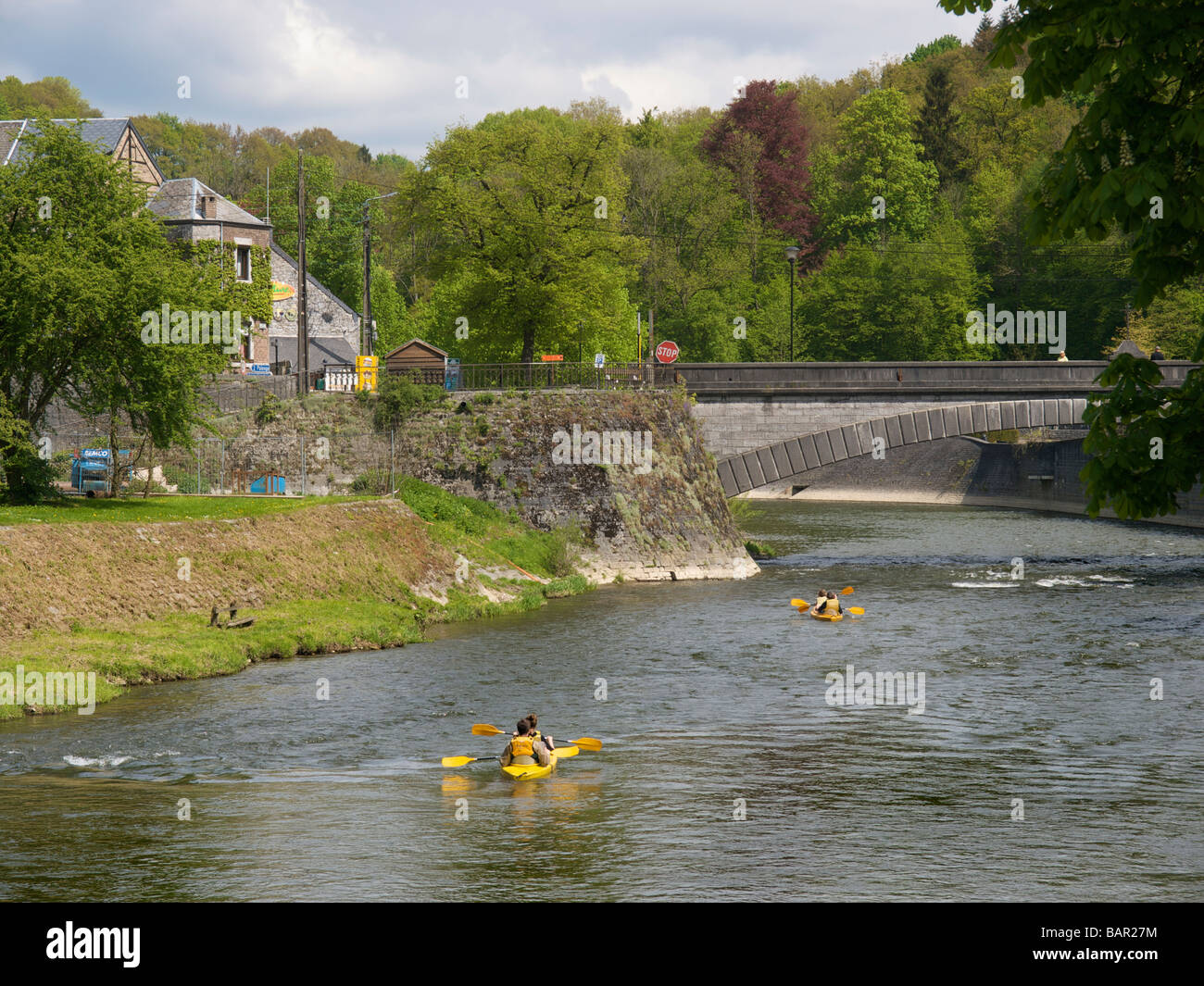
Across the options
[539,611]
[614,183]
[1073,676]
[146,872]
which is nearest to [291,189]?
[614,183]

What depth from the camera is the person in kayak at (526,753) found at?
22.4 m

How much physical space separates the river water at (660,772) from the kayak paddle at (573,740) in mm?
320

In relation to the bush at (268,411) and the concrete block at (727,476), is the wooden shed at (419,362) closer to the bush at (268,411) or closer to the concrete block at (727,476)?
the bush at (268,411)

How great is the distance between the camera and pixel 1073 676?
30.5 metres

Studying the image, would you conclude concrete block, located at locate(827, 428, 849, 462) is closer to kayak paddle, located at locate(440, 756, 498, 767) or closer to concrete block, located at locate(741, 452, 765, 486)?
concrete block, located at locate(741, 452, 765, 486)

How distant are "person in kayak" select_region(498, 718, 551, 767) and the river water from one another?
1.22ft

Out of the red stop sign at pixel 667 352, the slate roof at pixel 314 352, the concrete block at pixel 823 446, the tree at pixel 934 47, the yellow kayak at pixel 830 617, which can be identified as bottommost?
the yellow kayak at pixel 830 617

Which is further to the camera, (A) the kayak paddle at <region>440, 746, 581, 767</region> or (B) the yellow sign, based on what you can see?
(B) the yellow sign

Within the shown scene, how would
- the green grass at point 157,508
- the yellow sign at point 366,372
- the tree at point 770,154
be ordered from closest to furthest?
the green grass at point 157,508 < the yellow sign at point 366,372 < the tree at point 770,154

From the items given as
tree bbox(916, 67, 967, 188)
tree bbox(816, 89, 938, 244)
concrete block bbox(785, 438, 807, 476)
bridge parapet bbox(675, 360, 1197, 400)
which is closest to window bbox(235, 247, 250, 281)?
bridge parapet bbox(675, 360, 1197, 400)

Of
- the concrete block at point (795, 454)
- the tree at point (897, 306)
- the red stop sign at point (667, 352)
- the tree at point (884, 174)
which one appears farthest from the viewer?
the tree at point (884, 174)

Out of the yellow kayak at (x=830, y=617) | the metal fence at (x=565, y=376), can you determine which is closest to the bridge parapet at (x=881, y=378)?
the metal fence at (x=565, y=376)

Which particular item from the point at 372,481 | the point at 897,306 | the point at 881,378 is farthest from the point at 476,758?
the point at 897,306

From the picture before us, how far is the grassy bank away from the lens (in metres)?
29.2
